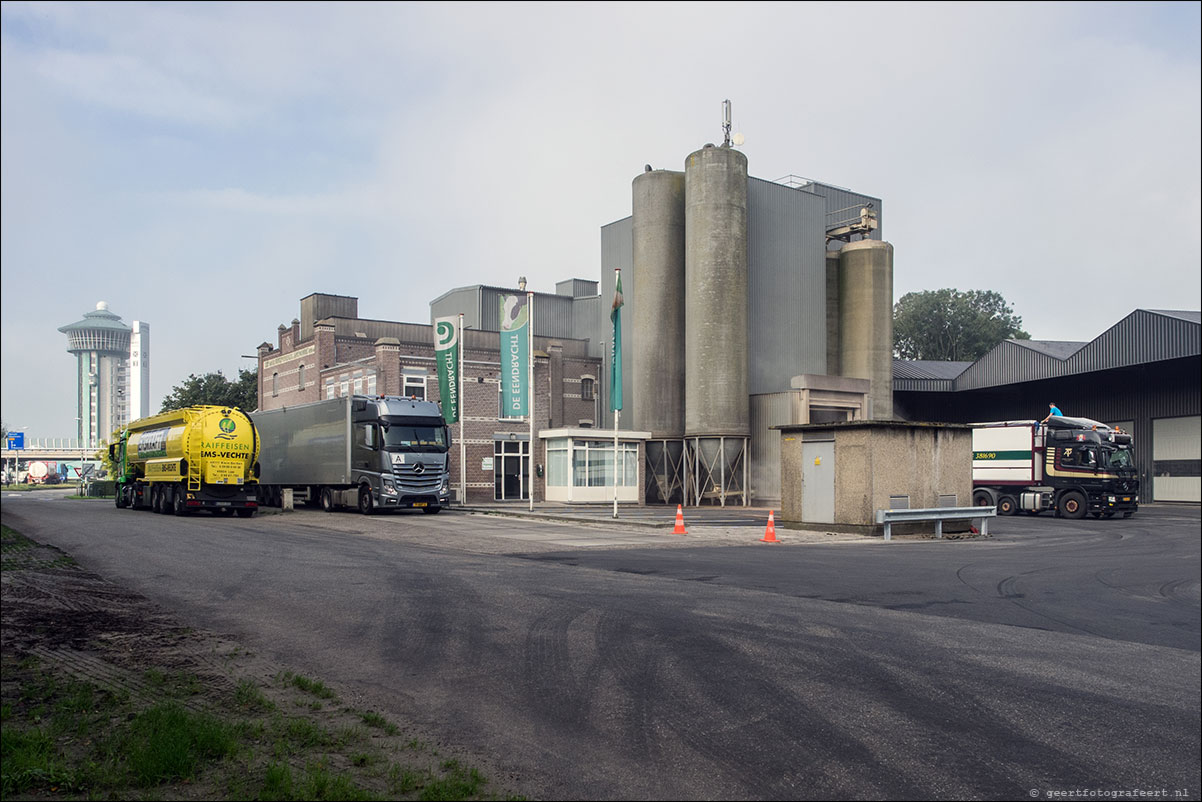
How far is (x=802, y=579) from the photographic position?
1580 cm

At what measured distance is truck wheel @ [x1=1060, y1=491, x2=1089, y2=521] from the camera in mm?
34000

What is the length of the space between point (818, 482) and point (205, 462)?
24207 millimetres

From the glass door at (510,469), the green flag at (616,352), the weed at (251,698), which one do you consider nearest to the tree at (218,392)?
the glass door at (510,469)

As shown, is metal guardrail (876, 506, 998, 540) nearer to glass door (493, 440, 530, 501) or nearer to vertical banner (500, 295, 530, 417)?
vertical banner (500, 295, 530, 417)

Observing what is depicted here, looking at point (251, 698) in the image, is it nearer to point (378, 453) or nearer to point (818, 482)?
point (818, 482)

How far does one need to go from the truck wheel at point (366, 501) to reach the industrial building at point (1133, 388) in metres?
31.8

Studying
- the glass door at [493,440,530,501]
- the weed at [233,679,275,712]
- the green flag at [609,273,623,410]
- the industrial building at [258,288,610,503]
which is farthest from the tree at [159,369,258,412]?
the weed at [233,679,275,712]

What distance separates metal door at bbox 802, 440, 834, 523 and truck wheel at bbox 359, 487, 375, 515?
17713 mm

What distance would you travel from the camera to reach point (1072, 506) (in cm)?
3541

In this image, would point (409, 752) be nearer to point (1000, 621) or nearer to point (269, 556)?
point (1000, 621)

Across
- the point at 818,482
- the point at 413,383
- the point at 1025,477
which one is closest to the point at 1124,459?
the point at 818,482

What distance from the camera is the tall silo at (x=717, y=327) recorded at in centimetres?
5103

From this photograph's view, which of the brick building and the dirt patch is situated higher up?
the brick building

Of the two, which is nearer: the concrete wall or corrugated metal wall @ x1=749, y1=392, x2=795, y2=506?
the concrete wall
